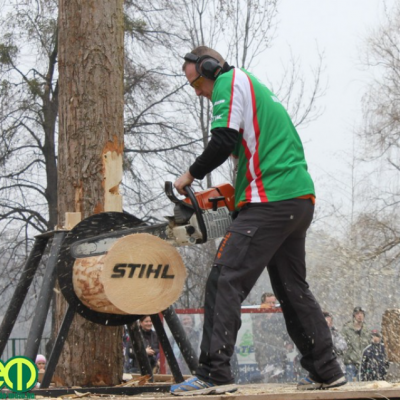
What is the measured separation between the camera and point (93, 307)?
483cm

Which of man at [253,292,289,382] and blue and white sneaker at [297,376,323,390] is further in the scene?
man at [253,292,289,382]

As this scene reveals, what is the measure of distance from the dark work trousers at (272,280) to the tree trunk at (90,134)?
1.49 m

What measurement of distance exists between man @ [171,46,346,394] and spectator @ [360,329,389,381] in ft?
17.1

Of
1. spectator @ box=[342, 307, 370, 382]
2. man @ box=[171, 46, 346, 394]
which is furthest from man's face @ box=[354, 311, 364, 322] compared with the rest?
man @ box=[171, 46, 346, 394]

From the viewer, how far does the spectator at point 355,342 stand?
31.4 ft

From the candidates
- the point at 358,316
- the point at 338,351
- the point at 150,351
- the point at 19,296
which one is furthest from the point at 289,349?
the point at 19,296

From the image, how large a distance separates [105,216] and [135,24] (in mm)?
12011

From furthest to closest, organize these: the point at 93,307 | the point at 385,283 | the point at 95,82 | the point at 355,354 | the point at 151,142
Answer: the point at 385,283
the point at 151,142
the point at 355,354
the point at 95,82
the point at 93,307

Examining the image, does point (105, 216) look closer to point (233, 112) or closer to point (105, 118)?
point (105, 118)

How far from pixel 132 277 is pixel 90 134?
1.34 metres

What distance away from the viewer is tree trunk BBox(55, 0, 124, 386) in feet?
17.5

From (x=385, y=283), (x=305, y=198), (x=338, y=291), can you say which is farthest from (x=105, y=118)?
(x=385, y=283)

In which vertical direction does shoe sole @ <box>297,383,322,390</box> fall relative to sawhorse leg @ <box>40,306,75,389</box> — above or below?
below

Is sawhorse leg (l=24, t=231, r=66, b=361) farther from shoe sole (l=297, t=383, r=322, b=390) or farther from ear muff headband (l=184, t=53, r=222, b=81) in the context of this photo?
shoe sole (l=297, t=383, r=322, b=390)
